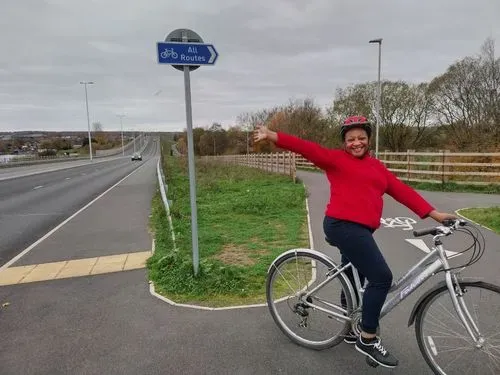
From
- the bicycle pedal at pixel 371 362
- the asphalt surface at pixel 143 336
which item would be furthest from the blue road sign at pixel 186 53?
the bicycle pedal at pixel 371 362

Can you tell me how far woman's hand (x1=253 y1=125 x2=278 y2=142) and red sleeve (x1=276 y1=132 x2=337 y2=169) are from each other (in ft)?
0.13

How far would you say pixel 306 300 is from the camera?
3.79m

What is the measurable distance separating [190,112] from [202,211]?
6744mm

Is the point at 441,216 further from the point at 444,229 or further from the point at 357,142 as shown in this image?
the point at 357,142

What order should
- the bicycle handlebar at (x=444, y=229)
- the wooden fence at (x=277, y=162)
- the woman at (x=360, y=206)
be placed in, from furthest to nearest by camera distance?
1. the wooden fence at (x=277, y=162)
2. the woman at (x=360, y=206)
3. the bicycle handlebar at (x=444, y=229)

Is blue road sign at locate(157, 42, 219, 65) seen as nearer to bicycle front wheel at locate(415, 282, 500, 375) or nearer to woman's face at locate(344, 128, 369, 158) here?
woman's face at locate(344, 128, 369, 158)

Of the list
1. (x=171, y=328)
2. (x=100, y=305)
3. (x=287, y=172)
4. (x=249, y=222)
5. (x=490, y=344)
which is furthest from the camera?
(x=287, y=172)

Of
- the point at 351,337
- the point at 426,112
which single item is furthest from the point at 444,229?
the point at 426,112

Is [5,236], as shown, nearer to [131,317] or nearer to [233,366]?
[131,317]

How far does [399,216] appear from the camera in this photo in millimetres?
9922

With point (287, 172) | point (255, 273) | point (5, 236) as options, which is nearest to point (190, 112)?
point (255, 273)

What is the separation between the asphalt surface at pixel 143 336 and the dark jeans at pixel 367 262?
519 mm

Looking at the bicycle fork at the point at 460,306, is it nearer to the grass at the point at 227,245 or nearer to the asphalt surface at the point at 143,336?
the asphalt surface at the point at 143,336

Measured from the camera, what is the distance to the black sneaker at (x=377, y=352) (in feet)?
10.2
